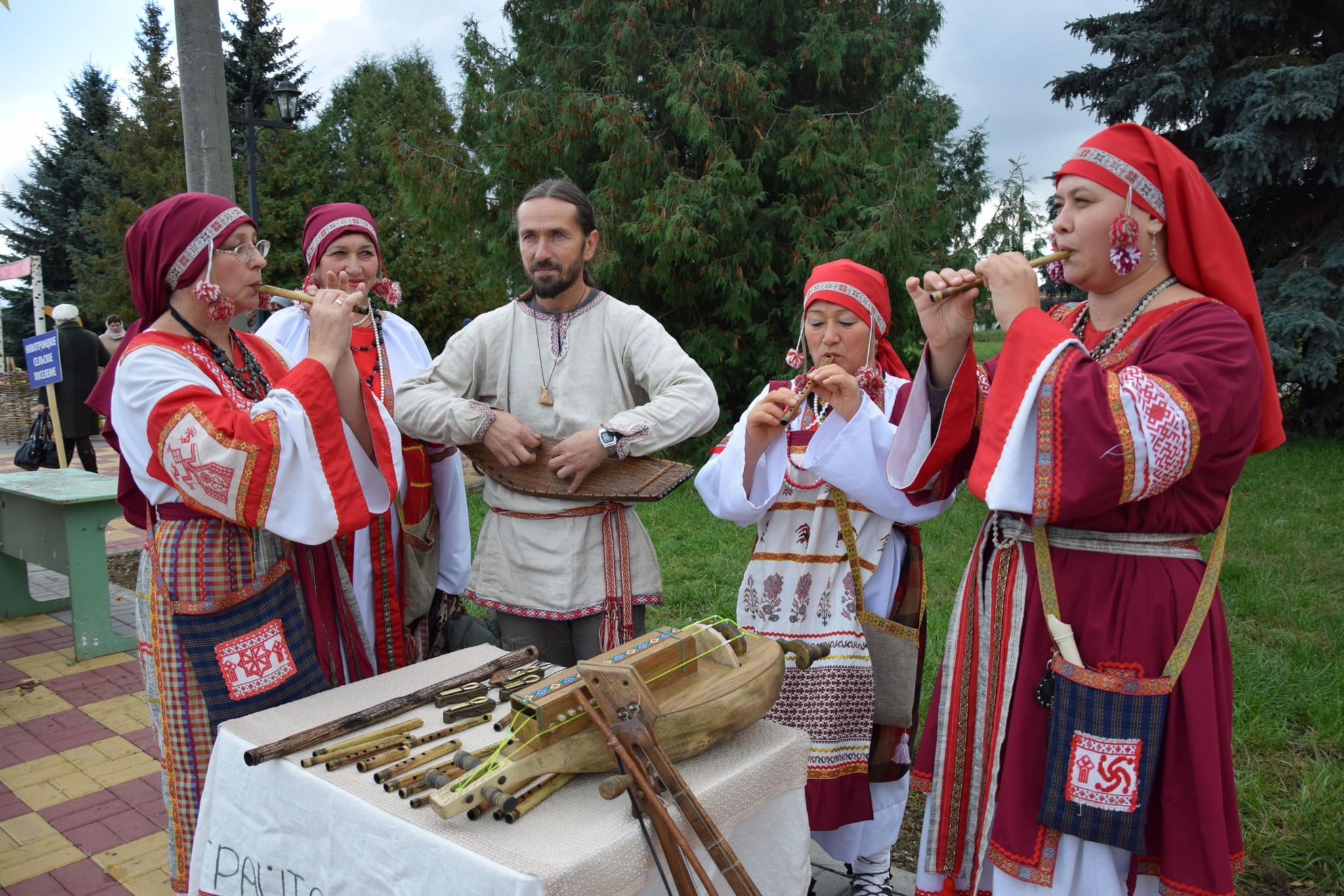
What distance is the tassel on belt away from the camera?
266cm

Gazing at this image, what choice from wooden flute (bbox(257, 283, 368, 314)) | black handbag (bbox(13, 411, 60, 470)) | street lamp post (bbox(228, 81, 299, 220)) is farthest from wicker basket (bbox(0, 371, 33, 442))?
wooden flute (bbox(257, 283, 368, 314))

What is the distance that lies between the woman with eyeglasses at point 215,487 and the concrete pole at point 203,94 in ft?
7.43

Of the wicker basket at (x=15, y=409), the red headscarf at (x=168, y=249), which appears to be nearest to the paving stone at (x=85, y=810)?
the red headscarf at (x=168, y=249)

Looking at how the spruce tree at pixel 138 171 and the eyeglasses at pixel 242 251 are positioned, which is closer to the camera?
the eyeglasses at pixel 242 251

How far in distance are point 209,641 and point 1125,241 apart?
2.10 meters

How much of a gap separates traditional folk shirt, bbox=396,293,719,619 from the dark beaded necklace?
0.43 meters

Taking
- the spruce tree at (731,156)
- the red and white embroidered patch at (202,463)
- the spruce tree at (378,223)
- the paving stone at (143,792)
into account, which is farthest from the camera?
the spruce tree at (378,223)

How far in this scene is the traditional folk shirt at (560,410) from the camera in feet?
8.61

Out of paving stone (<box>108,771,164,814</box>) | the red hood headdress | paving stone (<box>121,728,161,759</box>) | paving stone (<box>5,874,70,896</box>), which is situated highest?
the red hood headdress

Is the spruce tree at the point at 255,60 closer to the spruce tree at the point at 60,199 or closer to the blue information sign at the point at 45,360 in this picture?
the spruce tree at the point at 60,199

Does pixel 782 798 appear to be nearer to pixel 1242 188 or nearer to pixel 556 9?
pixel 556 9

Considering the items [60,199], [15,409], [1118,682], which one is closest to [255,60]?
[60,199]

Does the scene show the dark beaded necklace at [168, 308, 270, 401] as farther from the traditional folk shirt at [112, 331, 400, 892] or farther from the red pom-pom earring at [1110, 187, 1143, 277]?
the red pom-pom earring at [1110, 187, 1143, 277]

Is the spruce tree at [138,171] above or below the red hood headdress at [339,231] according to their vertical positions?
above
